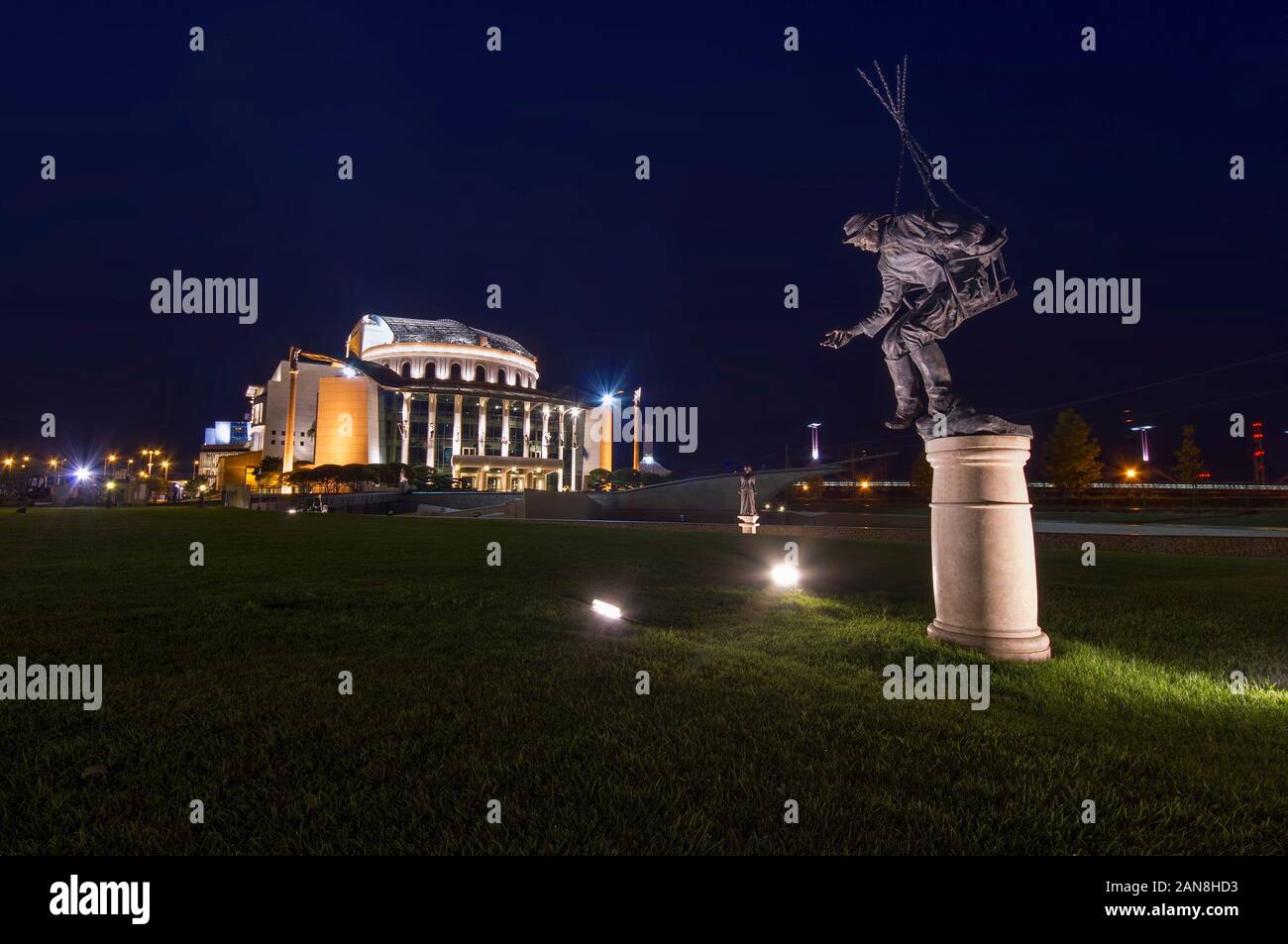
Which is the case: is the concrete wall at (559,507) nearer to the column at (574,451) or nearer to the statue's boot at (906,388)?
the statue's boot at (906,388)

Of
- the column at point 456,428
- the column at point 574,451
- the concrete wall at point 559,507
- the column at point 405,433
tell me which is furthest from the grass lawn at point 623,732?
the column at point 574,451

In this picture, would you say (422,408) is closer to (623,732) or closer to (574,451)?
(574,451)

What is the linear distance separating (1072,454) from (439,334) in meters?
98.2

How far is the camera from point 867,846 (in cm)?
251

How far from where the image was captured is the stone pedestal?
5.70 metres

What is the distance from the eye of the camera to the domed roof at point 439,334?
108 metres

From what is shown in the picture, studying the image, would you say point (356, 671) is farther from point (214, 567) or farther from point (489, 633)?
point (214, 567)

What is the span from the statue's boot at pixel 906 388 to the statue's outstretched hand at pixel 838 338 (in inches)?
25.3

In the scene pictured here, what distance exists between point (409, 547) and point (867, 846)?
1537 centimetres

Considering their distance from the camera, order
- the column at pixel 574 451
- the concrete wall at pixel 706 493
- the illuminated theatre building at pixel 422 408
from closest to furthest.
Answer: the concrete wall at pixel 706 493
the illuminated theatre building at pixel 422 408
the column at pixel 574 451
